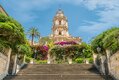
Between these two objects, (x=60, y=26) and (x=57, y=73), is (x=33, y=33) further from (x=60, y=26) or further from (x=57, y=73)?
(x=57, y=73)

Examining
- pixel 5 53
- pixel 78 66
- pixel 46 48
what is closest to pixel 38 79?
pixel 5 53

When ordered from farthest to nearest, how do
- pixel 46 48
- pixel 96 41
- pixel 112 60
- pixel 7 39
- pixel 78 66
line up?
pixel 46 48
pixel 78 66
pixel 96 41
pixel 7 39
pixel 112 60

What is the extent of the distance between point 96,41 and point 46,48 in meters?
19.1

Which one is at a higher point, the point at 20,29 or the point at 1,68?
the point at 20,29

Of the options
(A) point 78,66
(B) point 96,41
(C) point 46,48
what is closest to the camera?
(B) point 96,41

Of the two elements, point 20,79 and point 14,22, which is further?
point 14,22

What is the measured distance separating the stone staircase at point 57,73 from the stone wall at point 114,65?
2.93 ft

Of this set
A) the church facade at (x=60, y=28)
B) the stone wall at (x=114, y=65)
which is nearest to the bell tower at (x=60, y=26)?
the church facade at (x=60, y=28)

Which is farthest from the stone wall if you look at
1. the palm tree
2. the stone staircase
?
the palm tree

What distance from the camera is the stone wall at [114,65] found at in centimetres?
1380

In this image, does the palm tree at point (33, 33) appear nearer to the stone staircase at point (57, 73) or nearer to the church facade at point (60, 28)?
the church facade at point (60, 28)

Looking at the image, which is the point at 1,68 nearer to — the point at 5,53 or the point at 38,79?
the point at 5,53

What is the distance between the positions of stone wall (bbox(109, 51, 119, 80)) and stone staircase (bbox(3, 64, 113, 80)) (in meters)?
0.89

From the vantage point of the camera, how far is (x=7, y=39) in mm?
16172
